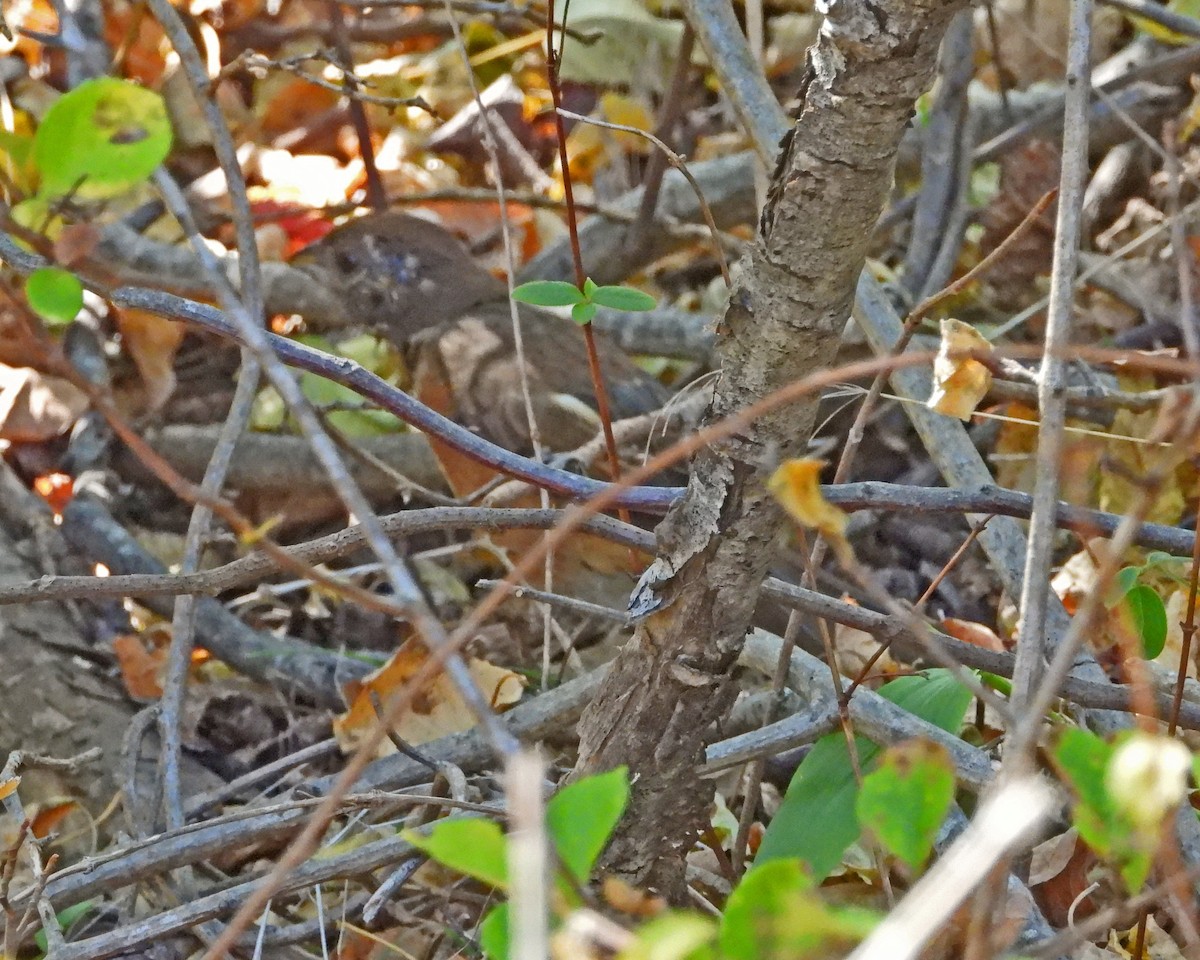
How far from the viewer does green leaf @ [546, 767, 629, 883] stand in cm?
66

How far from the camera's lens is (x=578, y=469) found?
264 centimetres

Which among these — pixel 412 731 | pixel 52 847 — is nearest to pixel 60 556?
pixel 52 847

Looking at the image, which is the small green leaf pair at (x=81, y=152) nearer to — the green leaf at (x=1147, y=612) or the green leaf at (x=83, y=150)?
the green leaf at (x=83, y=150)

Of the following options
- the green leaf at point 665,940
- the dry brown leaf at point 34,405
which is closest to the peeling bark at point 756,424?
the green leaf at point 665,940

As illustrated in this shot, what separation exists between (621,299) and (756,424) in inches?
14.4

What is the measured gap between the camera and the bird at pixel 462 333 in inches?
142

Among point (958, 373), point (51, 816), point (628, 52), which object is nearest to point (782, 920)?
point (958, 373)

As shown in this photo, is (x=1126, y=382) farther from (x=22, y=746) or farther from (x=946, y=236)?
(x=22, y=746)

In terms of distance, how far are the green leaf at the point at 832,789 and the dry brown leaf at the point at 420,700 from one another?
815mm

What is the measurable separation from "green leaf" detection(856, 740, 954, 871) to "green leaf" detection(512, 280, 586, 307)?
86cm

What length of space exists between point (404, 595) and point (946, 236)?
2702mm

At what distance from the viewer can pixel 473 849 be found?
2.11 ft

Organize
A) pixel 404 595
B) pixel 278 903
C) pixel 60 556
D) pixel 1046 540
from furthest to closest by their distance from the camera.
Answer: pixel 60 556 < pixel 278 903 < pixel 1046 540 < pixel 404 595

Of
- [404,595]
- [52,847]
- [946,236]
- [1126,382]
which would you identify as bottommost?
[52,847]
